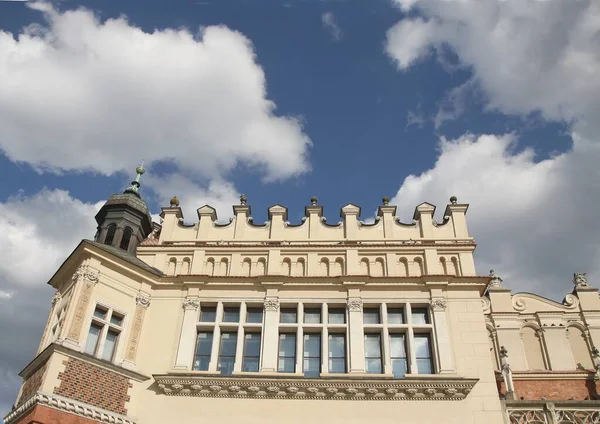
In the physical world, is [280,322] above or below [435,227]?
below

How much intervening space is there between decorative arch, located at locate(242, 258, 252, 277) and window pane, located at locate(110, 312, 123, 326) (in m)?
4.18

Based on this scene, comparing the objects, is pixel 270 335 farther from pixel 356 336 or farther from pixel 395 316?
pixel 395 316

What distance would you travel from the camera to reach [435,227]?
20.8 meters

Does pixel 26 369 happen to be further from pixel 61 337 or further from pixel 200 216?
pixel 200 216

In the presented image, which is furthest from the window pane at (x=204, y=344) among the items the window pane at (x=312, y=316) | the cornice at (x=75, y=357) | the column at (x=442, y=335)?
the column at (x=442, y=335)

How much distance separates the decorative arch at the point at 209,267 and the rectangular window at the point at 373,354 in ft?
18.6

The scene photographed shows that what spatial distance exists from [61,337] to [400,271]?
35.0 ft

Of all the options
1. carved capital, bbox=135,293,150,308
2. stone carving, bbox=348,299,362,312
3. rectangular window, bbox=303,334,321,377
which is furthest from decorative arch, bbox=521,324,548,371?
carved capital, bbox=135,293,150,308

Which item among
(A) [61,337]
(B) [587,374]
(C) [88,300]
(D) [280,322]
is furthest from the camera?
(B) [587,374]

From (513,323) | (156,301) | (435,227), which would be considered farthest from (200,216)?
(513,323)

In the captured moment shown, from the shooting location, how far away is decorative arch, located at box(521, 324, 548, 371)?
2394cm

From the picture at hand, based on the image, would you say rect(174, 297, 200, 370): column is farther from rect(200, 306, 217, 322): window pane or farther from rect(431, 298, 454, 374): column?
rect(431, 298, 454, 374): column

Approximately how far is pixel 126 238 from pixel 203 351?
18.9 feet

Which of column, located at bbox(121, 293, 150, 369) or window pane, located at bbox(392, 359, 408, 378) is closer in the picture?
window pane, located at bbox(392, 359, 408, 378)
